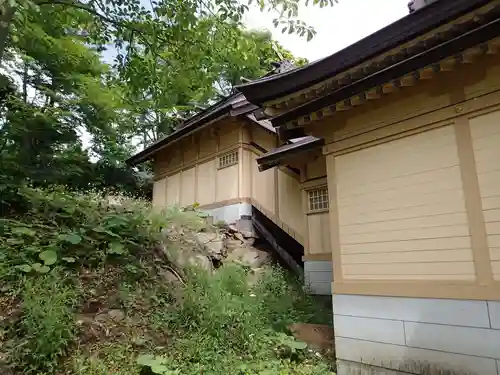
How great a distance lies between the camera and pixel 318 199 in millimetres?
8383

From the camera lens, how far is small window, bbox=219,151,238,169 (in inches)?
397

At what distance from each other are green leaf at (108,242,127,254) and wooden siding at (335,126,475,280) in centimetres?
343

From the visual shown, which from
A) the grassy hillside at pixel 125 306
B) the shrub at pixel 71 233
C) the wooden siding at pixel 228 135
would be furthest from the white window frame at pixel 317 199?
the shrub at pixel 71 233

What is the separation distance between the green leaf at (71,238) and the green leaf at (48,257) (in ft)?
1.16

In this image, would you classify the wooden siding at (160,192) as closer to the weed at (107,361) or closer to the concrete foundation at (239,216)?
the concrete foundation at (239,216)

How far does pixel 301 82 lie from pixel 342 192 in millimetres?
1580

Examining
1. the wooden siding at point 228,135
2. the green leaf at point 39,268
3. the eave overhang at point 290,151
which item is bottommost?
the green leaf at point 39,268

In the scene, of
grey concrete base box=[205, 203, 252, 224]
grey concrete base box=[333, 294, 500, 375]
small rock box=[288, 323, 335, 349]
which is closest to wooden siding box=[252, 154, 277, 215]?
grey concrete base box=[205, 203, 252, 224]

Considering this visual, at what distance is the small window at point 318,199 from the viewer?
8.25m

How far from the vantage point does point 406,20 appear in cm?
353

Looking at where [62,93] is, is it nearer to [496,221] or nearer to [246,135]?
[246,135]

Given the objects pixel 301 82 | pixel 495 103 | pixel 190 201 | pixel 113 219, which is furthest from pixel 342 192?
pixel 190 201

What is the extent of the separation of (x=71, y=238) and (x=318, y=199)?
211 inches

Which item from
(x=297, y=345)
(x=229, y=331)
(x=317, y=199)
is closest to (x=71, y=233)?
(x=229, y=331)
